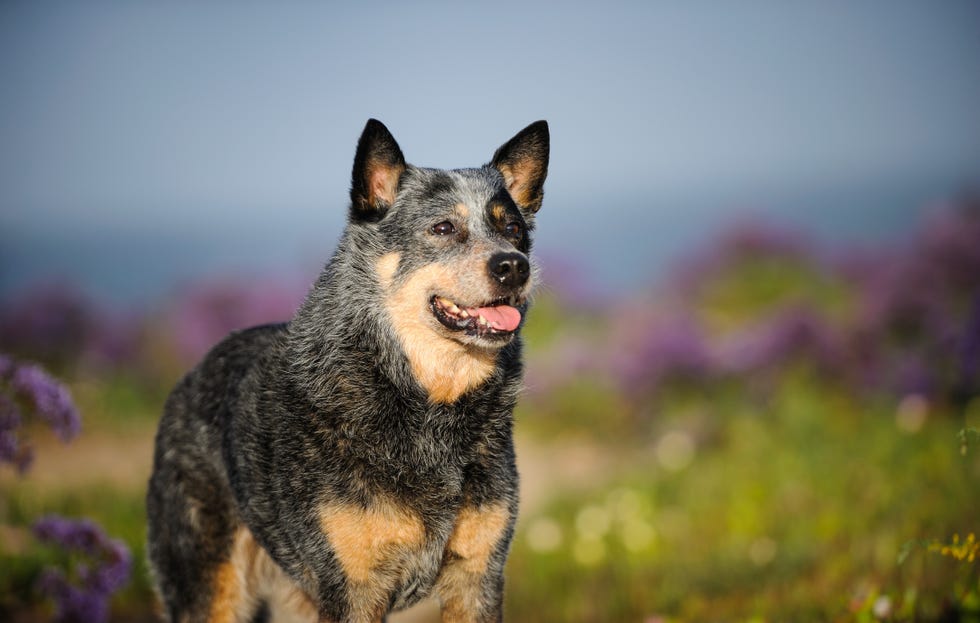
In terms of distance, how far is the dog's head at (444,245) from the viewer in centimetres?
341

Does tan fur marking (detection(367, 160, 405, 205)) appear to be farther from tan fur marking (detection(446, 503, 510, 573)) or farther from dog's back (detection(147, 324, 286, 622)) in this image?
tan fur marking (detection(446, 503, 510, 573))

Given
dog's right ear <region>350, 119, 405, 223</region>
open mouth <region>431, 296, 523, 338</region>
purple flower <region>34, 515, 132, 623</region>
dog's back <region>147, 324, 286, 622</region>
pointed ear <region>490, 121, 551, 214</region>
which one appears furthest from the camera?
purple flower <region>34, 515, 132, 623</region>

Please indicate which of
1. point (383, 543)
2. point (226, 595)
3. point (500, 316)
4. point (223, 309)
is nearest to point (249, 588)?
point (226, 595)

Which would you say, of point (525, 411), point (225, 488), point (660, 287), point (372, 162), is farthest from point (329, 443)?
point (660, 287)

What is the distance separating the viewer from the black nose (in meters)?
3.35

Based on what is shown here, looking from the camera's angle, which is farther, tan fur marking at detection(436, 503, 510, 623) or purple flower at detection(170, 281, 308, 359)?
purple flower at detection(170, 281, 308, 359)

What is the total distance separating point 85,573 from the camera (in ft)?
A: 15.9

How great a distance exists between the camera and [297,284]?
1366 cm

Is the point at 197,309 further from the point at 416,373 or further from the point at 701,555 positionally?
the point at 416,373

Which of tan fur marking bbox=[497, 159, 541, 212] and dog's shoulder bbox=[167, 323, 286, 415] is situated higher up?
tan fur marking bbox=[497, 159, 541, 212]

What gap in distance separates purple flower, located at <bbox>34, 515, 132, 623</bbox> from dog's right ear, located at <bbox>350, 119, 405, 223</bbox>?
8.22 feet

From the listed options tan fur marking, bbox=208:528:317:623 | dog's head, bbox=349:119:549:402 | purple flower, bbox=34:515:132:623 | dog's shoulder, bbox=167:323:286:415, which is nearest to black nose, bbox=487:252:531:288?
dog's head, bbox=349:119:549:402

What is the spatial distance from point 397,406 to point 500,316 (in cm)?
54

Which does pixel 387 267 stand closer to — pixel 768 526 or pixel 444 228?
pixel 444 228
